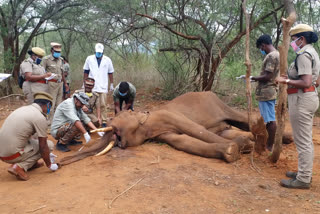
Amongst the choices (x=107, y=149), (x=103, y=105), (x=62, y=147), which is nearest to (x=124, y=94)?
(x=103, y=105)

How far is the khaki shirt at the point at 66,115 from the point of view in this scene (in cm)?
520

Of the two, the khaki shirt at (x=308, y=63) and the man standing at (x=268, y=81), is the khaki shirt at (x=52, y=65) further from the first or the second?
the khaki shirt at (x=308, y=63)

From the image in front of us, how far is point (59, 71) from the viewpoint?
715 cm

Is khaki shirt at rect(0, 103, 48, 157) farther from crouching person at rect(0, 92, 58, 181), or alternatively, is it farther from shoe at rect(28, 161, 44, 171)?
shoe at rect(28, 161, 44, 171)

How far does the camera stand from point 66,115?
17.1 feet

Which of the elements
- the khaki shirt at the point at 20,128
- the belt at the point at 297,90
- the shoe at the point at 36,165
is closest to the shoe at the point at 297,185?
the belt at the point at 297,90

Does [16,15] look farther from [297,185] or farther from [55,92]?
[297,185]

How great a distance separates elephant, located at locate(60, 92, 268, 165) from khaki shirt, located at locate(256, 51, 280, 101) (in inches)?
15.6

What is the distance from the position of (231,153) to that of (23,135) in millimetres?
2737

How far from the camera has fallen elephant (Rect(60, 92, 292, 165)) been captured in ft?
15.2

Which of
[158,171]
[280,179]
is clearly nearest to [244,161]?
[280,179]

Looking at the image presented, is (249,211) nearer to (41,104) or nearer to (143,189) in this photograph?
(143,189)

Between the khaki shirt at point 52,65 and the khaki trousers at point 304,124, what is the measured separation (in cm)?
512

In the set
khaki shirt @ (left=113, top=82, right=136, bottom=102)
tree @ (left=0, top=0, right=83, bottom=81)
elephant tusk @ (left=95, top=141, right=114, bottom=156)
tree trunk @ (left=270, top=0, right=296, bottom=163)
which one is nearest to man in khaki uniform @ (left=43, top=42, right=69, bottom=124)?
khaki shirt @ (left=113, top=82, right=136, bottom=102)
